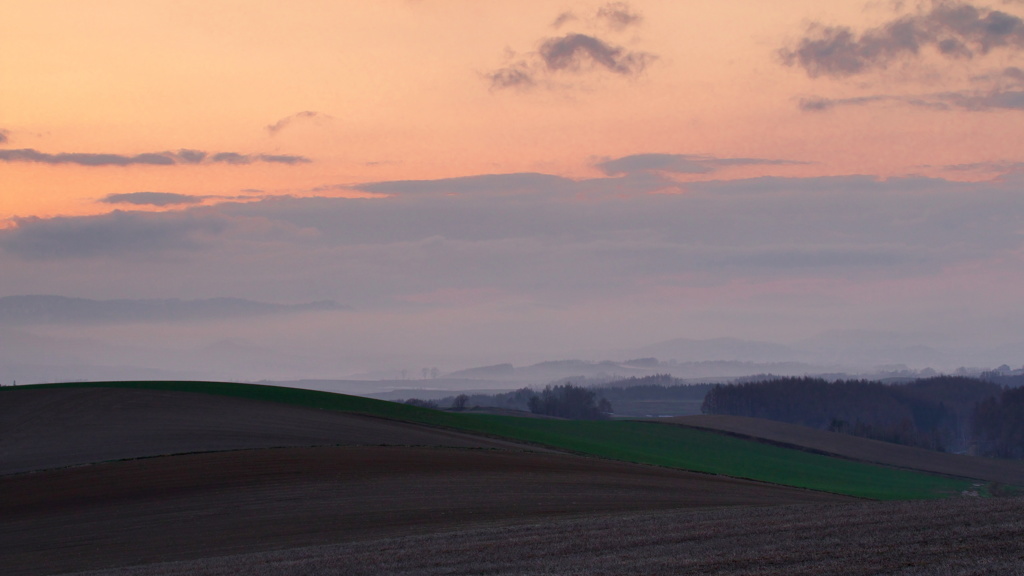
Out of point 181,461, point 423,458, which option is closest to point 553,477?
point 423,458

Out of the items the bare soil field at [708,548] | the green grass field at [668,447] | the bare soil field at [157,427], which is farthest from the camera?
the green grass field at [668,447]

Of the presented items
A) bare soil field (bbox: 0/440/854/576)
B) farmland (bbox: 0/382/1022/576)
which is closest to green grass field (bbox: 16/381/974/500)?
farmland (bbox: 0/382/1022/576)

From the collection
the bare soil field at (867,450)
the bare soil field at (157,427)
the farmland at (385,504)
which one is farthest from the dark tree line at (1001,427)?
the bare soil field at (157,427)

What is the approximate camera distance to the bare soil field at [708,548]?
57.5ft

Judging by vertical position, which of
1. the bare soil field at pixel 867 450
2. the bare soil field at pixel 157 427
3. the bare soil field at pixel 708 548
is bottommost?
the bare soil field at pixel 867 450

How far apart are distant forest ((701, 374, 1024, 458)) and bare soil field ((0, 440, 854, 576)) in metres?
111

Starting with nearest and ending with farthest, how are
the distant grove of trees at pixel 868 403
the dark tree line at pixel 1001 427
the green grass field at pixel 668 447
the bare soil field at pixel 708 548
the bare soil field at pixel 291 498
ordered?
the bare soil field at pixel 708 548, the bare soil field at pixel 291 498, the green grass field at pixel 668 447, the dark tree line at pixel 1001 427, the distant grove of trees at pixel 868 403

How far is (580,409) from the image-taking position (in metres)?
173

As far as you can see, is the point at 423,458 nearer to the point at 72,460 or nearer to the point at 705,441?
the point at 72,460

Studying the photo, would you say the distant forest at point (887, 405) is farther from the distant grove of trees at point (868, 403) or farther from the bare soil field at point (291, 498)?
the bare soil field at point (291, 498)

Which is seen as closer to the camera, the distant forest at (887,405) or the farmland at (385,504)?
the farmland at (385,504)

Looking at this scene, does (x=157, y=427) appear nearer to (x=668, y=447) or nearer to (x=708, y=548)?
(x=708, y=548)

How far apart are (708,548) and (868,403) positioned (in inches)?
6466

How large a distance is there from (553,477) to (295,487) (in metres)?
10.9
